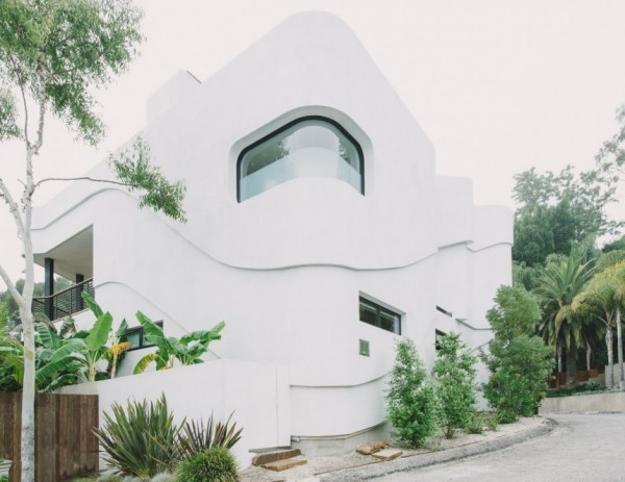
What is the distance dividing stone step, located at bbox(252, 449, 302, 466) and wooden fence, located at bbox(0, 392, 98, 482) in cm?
346

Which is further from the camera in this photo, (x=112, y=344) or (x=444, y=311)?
(x=444, y=311)

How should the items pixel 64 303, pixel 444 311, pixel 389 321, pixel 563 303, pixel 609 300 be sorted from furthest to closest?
pixel 563 303 < pixel 609 300 < pixel 64 303 < pixel 444 311 < pixel 389 321

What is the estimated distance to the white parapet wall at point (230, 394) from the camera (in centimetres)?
1034

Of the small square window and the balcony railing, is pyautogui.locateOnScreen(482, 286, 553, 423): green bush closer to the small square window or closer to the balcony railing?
the small square window

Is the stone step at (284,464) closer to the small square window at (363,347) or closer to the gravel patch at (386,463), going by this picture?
the gravel patch at (386,463)

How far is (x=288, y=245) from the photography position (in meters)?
12.3

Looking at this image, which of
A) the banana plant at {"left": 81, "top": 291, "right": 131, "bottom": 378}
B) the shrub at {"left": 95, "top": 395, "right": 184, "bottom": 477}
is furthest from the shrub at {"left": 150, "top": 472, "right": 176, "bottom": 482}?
the banana plant at {"left": 81, "top": 291, "right": 131, "bottom": 378}

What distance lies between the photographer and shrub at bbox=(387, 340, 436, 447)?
38.6ft

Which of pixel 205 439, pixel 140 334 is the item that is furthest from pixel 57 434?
pixel 140 334

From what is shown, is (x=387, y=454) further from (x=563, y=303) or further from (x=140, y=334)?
(x=563, y=303)

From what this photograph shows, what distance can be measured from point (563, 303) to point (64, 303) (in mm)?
24794

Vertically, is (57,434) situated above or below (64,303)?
below

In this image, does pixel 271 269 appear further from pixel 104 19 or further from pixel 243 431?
pixel 104 19

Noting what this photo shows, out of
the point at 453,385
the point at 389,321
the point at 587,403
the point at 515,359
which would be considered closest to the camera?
the point at 453,385
